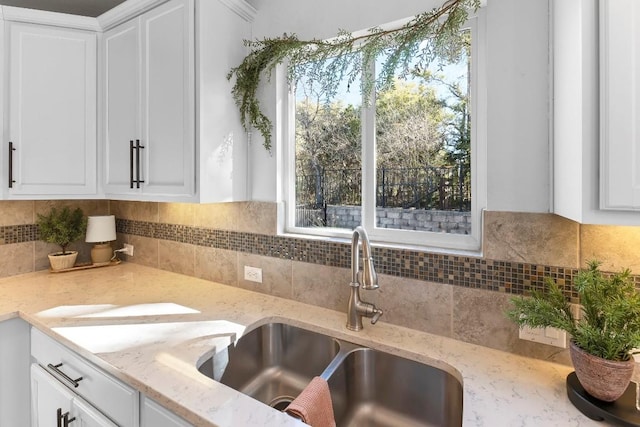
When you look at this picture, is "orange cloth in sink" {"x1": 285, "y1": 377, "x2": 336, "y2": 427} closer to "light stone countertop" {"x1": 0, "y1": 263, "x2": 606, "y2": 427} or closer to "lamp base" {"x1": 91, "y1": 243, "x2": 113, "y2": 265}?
"light stone countertop" {"x1": 0, "y1": 263, "x2": 606, "y2": 427}

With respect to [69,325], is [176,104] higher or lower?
higher

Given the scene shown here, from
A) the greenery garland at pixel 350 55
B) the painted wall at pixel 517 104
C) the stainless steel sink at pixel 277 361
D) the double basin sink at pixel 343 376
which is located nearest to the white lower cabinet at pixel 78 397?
the double basin sink at pixel 343 376

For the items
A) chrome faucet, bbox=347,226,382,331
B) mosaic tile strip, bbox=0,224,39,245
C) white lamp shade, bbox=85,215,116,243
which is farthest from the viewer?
white lamp shade, bbox=85,215,116,243

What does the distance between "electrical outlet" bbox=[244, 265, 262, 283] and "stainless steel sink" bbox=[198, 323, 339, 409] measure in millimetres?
364

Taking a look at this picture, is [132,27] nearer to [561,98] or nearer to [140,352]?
[140,352]

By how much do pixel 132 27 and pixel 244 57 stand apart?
593 millimetres

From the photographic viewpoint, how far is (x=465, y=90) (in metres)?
1.31

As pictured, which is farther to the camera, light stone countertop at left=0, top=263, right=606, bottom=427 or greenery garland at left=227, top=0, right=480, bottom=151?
greenery garland at left=227, top=0, right=480, bottom=151

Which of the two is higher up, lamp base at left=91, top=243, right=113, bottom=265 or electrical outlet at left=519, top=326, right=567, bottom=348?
lamp base at left=91, top=243, right=113, bottom=265

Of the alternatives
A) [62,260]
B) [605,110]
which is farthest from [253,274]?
[605,110]

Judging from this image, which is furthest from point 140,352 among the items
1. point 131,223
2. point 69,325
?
point 131,223

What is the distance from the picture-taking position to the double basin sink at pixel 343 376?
1.12 metres

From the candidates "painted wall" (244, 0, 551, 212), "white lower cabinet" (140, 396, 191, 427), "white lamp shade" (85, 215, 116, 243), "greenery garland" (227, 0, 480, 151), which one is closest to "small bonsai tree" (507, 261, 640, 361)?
"painted wall" (244, 0, 551, 212)

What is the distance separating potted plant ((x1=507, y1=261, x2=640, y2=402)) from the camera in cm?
81
